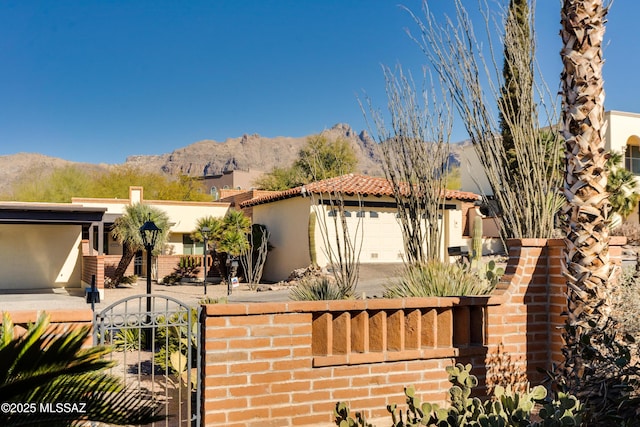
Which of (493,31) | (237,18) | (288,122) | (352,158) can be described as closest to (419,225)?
(493,31)

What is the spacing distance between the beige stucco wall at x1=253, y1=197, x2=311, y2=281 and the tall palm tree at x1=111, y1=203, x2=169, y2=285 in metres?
5.01

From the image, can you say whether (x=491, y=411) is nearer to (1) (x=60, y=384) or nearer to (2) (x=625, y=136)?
(1) (x=60, y=384)

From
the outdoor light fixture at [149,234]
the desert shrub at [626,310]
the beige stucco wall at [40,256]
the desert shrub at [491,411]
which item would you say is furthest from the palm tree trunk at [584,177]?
the beige stucco wall at [40,256]

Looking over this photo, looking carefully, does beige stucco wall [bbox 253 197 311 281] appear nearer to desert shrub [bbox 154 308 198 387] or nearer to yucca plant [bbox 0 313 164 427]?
desert shrub [bbox 154 308 198 387]

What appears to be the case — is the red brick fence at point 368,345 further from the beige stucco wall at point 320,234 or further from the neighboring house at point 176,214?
the neighboring house at point 176,214

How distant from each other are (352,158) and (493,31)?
41835 millimetres

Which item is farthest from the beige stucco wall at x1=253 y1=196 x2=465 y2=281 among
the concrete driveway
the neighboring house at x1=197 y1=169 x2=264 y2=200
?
the neighboring house at x1=197 y1=169 x2=264 y2=200

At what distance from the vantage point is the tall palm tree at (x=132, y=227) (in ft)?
78.4

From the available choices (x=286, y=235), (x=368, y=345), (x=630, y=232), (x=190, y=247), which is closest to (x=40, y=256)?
(x=190, y=247)

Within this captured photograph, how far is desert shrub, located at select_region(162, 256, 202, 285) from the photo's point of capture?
88.6 feet

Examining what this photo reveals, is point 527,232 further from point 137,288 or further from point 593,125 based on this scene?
point 137,288

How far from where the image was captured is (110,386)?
3018 mm

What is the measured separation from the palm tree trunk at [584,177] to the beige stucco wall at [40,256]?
22.7m

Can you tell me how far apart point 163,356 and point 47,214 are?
542 inches
